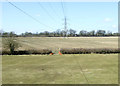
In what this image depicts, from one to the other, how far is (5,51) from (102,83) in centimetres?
1966

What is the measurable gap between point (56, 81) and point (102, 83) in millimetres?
2980

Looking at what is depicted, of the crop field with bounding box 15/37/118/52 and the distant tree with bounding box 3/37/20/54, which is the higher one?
the distant tree with bounding box 3/37/20/54

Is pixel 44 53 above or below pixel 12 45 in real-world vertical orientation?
below

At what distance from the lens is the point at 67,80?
375 inches

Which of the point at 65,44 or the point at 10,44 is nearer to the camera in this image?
the point at 10,44

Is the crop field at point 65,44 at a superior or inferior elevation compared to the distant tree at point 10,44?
inferior

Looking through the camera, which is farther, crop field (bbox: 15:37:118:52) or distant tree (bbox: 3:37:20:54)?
crop field (bbox: 15:37:118:52)

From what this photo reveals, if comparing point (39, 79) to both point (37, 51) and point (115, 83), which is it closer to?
point (115, 83)

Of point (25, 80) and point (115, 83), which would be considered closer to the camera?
point (115, 83)

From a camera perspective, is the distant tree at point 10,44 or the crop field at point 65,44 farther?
the crop field at point 65,44

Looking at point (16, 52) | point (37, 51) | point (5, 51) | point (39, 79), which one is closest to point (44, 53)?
point (37, 51)

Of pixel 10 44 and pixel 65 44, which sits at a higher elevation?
pixel 10 44

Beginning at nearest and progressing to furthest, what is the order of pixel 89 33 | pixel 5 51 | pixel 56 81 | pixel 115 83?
pixel 115 83, pixel 56 81, pixel 5 51, pixel 89 33

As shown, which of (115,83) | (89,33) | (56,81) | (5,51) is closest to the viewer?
(115,83)
